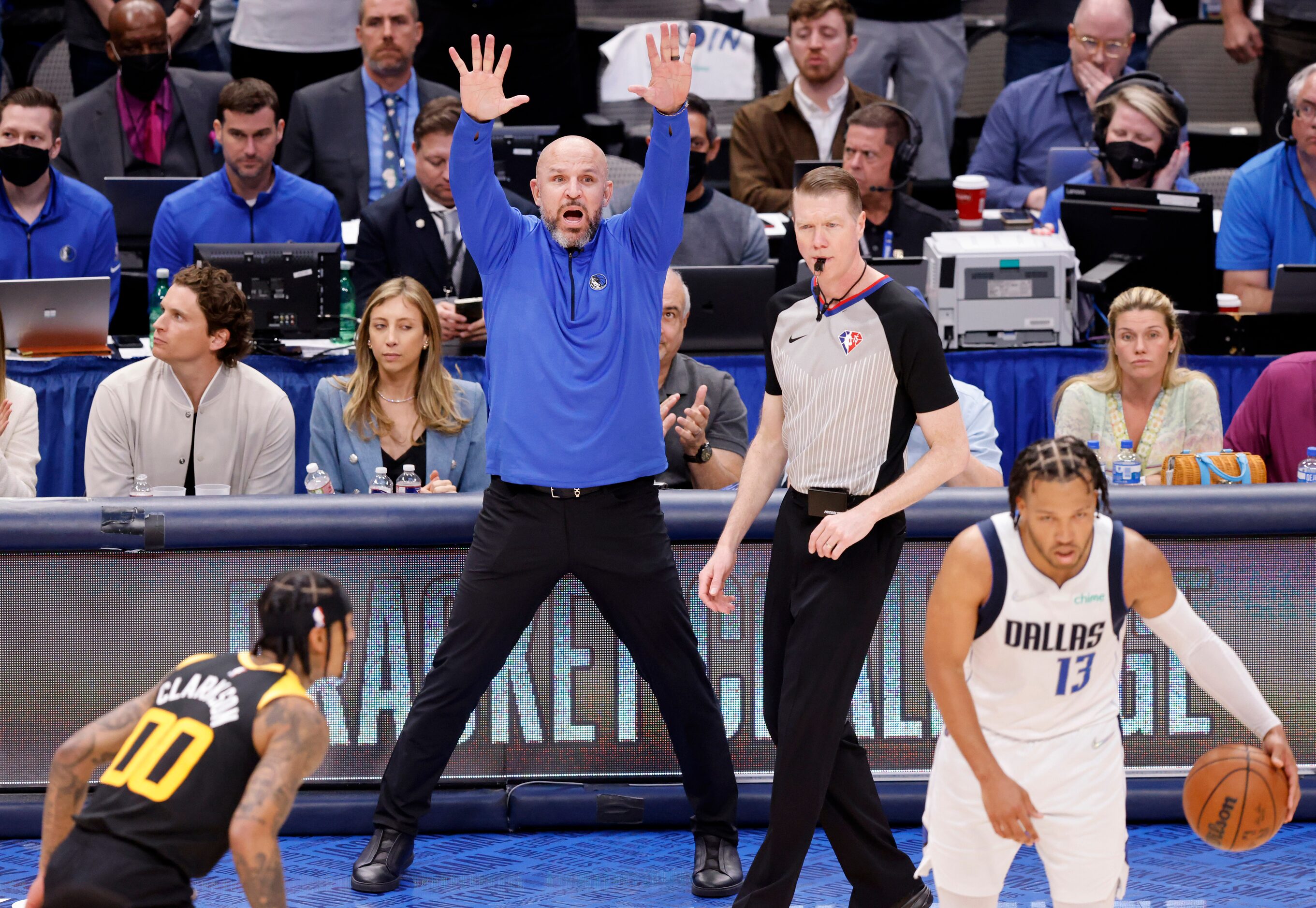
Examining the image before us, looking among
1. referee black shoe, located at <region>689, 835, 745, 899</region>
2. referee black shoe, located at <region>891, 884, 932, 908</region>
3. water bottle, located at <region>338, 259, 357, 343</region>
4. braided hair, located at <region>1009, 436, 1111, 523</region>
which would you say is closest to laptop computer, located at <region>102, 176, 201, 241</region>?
water bottle, located at <region>338, 259, 357, 343</region>

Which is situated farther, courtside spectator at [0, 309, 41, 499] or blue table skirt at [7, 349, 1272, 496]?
blue table skirt at [7, 349, 1272, 496]

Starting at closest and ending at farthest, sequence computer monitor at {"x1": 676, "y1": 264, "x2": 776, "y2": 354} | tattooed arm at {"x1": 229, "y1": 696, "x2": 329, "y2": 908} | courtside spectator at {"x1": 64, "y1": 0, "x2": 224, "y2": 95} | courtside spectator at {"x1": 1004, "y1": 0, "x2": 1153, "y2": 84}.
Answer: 1. tattooed arm at {"x1": 229, "y1": 696, "x2": 329, "y2": 908}
2. computer monitor at {"x1": 676, "y1": 264, "x2": 776, "y2": 354}
3. courtside spectator at {"x1": 64, "y1": 0, "x2": 224, "y2": 95}
4. courtside spectator at {"x1": 1004, "y1": 0, "x2": 1153, "y2": 84}

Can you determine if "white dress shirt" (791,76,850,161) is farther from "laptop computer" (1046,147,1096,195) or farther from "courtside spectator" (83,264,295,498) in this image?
"courtside spectator" (83,264,295,498)

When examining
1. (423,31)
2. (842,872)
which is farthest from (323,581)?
(423,31)

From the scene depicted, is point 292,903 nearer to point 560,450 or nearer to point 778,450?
point 560,450

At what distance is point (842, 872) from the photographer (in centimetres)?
470

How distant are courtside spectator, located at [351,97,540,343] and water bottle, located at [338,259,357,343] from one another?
7 cm

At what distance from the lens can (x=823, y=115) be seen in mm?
9312

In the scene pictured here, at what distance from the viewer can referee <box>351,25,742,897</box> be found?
4.59 metres

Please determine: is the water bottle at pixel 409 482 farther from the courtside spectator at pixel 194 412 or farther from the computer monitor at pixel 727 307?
the computer monitor at pixel 727 307

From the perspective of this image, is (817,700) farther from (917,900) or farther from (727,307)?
(727,307)

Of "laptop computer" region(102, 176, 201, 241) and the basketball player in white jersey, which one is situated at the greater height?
"laptop computer" region(102, 176, 201, 241)

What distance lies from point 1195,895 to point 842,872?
96 centimetres

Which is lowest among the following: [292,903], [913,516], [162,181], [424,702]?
[292,903]
